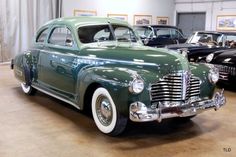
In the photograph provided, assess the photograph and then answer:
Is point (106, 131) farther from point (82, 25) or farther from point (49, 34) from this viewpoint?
point (49, 34)

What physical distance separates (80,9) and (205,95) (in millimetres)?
9088

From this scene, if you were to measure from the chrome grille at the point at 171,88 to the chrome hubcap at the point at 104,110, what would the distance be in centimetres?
59

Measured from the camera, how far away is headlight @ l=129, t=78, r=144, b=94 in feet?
11.6

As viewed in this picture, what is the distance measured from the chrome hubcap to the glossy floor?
189 millimetres

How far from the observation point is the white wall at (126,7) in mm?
12203

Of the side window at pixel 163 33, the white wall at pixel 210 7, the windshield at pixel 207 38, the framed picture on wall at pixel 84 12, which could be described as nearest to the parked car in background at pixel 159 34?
the side window at pixel 163 33

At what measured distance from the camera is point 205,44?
27.2ft

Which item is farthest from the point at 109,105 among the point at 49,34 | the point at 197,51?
the point at 197,51

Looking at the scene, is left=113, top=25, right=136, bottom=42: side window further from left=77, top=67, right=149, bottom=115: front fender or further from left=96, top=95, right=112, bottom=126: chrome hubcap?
left=96, top=95, right=112, bottom=126: chrome hubcap

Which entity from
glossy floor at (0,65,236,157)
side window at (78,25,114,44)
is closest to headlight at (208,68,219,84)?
glossy floor at (0,65,236,157)

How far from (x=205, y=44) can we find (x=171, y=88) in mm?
4896

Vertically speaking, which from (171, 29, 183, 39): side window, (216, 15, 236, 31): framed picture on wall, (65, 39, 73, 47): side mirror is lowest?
(65, 39, 73, 47): side mirror

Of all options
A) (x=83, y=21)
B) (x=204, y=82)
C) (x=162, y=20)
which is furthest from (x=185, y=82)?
(x=162, y=20)

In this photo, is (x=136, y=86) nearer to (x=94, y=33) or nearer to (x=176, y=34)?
(x=94, y=33)
